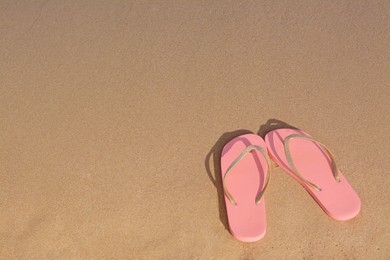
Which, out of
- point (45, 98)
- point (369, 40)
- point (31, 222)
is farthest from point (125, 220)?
point (369, 40)

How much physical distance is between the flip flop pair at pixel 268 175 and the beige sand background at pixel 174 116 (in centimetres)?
4

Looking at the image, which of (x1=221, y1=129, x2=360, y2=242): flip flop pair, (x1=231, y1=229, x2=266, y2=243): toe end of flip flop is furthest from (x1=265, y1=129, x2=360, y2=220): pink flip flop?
(x1=231, y1=229, x2=266, y2=243): toe end of flip flop

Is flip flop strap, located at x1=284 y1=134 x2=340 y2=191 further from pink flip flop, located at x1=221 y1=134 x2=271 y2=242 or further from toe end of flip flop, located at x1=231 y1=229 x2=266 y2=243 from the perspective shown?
toe end of flip flop, located at x1=231 y1=229 x2=266 y2=243

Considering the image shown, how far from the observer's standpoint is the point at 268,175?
1.27m

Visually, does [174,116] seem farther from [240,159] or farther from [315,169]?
[315,169]

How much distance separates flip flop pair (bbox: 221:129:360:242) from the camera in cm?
124

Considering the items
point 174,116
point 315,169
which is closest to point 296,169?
point 315,169

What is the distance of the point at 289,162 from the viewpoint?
1.30 metres

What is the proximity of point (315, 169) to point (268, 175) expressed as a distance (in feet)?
0.53

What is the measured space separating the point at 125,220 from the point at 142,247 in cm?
10

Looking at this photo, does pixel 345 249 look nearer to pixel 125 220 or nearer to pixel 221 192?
pixel 221 192

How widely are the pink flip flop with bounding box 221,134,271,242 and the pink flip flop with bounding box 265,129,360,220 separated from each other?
0.19 ft

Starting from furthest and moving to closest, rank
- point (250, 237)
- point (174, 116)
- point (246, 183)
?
point (174, 116) < point (246, 183) < point (250, 237)

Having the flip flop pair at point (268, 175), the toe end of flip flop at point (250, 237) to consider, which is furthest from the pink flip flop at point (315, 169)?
the toe end of flip flop at point (250, 237)
